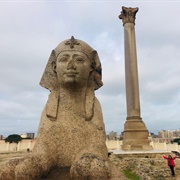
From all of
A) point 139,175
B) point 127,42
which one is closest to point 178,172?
point 139,175

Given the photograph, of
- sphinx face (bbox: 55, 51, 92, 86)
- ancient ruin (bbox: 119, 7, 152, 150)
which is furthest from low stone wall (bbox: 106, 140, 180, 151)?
sphinx face (bbox: 55, 51, 92, 86)

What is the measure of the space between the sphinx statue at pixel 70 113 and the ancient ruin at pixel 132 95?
11883 mm

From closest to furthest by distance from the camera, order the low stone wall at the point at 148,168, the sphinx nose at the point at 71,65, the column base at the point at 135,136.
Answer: the sphinx nose at the point at 71,65 → the low stone wall at the point at 148,168 → the column base at the point at 135,136

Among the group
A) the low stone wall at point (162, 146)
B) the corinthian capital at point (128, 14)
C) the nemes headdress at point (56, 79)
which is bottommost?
the low stone wall at point (162, 146)

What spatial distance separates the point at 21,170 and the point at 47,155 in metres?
0.43

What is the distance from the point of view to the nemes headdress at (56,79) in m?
3.10

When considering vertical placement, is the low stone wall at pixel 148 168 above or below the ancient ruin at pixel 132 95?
below

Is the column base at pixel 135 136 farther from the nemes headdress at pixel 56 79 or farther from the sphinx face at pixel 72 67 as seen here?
the sphinx face at pixel 72 67

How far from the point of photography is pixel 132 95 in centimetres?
1568

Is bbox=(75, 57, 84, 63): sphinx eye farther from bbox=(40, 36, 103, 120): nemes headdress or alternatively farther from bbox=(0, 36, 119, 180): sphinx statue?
bbox=(40, 36, 103, 120): nemes headdress

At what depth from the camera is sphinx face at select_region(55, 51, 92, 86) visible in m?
3.00

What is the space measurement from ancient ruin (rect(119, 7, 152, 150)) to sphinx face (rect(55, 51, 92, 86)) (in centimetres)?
1210

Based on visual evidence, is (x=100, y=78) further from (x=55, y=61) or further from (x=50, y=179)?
(x=50, y=179)

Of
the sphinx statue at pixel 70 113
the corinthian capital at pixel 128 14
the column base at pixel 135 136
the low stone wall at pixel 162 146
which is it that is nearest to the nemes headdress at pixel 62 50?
the sphinx statue at pixel 70 113
